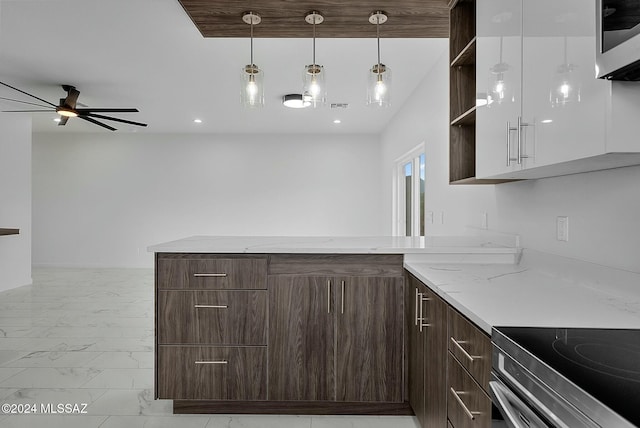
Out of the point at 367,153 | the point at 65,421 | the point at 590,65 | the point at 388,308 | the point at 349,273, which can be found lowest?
the point at 65,421

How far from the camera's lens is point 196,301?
7.38ft

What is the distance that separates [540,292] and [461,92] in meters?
1.34

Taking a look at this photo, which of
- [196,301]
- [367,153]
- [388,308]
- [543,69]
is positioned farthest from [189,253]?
[367,153]

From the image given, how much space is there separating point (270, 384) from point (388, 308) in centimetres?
76

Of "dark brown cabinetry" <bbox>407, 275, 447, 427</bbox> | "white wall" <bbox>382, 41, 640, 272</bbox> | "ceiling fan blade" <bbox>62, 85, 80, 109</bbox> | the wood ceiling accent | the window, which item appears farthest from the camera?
the window

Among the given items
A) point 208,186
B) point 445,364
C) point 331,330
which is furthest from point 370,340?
point 208,186

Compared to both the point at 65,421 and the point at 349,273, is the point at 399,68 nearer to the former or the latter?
the point at 349,273

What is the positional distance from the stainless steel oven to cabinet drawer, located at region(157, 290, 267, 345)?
1.77m

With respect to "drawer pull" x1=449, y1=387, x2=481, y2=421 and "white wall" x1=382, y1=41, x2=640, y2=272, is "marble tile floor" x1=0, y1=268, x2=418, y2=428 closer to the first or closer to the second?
"drawer pull" x1=449, y1=387, x2=481, y2=421

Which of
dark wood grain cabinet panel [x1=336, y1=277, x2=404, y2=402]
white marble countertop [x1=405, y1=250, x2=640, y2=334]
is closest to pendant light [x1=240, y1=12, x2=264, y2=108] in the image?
dark wood grain cabinet panel [x1=336, y1=277, x2=404, y2=402]

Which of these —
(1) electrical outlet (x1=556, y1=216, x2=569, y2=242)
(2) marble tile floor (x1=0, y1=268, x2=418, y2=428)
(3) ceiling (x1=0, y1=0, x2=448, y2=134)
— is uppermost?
(3) ceiling (x1=0, y1=0, x2=448, y2=134)

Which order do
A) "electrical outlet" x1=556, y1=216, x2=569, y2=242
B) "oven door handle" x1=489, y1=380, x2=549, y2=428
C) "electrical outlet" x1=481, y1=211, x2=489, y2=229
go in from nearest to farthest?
"oven door handle" x1=489, y1=380, x2=549, y2=428 → "electrical outlet" x1=556, y1=216, x2=569, y2=242 → "electrical outlet" x1=481, y1=211, x2=489, y2=229

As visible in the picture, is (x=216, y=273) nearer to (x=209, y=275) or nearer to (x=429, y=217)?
(x=209, y=275)

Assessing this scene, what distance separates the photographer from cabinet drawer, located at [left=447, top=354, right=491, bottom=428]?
47.0 inches
